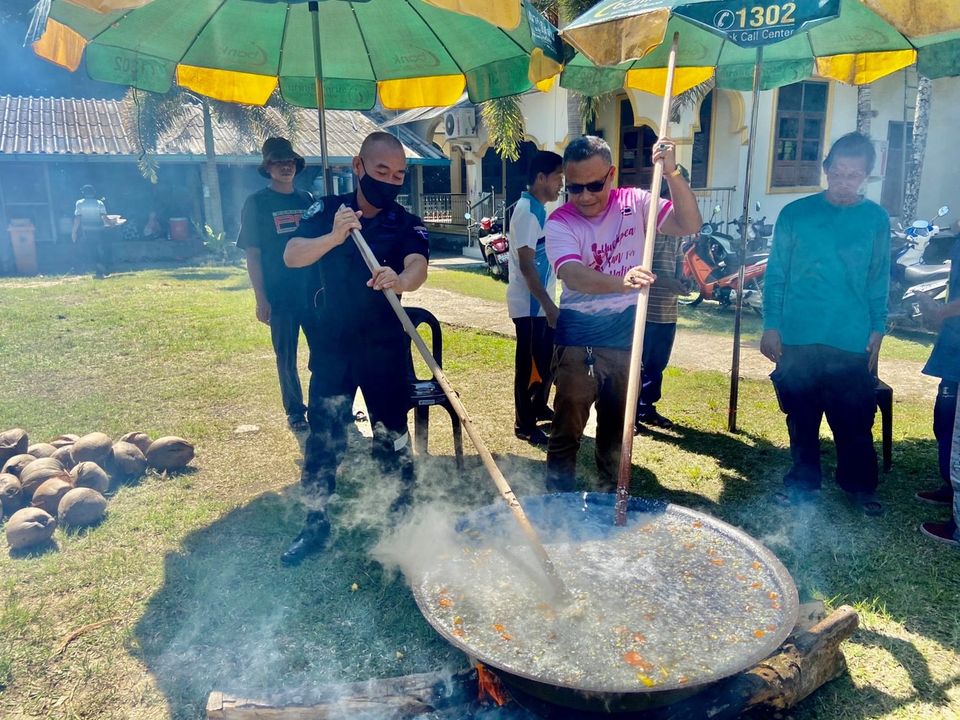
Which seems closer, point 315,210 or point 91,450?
point 315,210

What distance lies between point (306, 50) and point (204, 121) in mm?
15453

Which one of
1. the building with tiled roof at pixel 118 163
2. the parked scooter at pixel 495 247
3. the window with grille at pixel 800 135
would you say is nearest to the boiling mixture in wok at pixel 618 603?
the parked scooter at pixel 495 247

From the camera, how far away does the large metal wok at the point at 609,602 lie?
2.05 meters

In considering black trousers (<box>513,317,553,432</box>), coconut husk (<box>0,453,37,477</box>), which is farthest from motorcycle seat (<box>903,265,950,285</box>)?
coconut husk (<box>0,453,37,477</box>)

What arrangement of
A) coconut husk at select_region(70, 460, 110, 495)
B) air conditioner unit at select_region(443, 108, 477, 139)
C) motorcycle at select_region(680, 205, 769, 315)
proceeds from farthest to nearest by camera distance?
air conditioner unit at select_region(443, 108, 477, 139), motorcycle at select_region(680, 205, 769, 315), coconut husk at select_region(70, 460, 110, 495)

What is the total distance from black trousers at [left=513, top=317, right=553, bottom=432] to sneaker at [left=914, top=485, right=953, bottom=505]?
247cm

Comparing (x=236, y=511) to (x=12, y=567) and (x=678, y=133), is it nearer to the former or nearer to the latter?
(x=12, y=567)

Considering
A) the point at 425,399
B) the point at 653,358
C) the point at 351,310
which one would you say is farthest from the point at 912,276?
the point at 351,310

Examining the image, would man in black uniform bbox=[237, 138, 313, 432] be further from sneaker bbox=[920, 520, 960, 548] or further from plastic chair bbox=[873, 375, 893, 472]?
sneaker bbox=[920, 520, 960, 548]

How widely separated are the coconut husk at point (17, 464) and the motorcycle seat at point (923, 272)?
9.68 m

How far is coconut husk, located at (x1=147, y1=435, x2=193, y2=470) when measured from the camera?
15.1 ft

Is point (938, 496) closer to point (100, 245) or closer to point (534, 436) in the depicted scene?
point (534, 436)

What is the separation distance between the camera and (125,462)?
4.46m

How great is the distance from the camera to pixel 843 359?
12.8 ft
